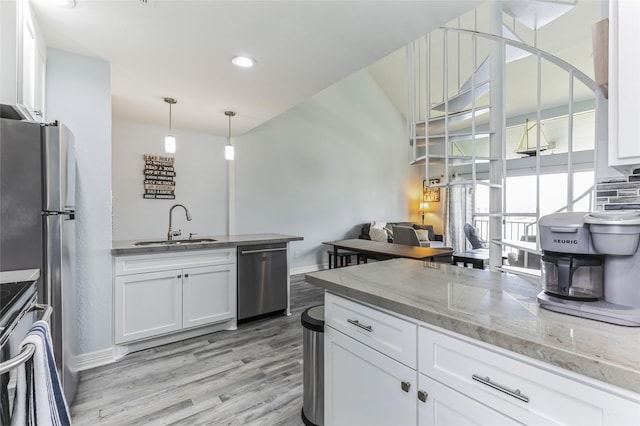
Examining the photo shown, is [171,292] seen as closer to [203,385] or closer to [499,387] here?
[203,385]

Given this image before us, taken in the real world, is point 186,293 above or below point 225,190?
below

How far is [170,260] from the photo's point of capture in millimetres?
2768

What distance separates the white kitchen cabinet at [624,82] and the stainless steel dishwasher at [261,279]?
9.51 feet

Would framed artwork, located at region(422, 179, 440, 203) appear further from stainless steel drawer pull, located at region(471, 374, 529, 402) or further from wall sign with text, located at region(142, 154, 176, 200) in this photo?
stainless steel drawer pull, located at region(471, 374, 529, 402)

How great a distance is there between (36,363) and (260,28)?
2.01 m

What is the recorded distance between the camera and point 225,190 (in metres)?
4.93

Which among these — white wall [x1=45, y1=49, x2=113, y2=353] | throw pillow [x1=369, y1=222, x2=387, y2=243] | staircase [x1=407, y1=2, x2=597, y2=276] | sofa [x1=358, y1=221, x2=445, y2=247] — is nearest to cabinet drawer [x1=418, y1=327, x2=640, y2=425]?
staircase [x1=407, y1=2, x2=597, y2=276]

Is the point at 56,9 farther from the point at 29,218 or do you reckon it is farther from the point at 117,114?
the point at 117,114

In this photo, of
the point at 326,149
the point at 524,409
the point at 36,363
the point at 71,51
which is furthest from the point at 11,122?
the point at 326,149

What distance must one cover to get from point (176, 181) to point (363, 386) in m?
4.06

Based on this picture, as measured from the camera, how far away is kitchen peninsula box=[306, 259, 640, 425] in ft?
2.33

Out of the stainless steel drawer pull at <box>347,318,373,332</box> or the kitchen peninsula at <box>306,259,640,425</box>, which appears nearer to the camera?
the kitchen peninsula at <box>306,259,640,425</box>

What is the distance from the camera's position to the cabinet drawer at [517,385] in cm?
69

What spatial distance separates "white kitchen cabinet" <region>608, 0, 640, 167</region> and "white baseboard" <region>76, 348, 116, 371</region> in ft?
10.9
